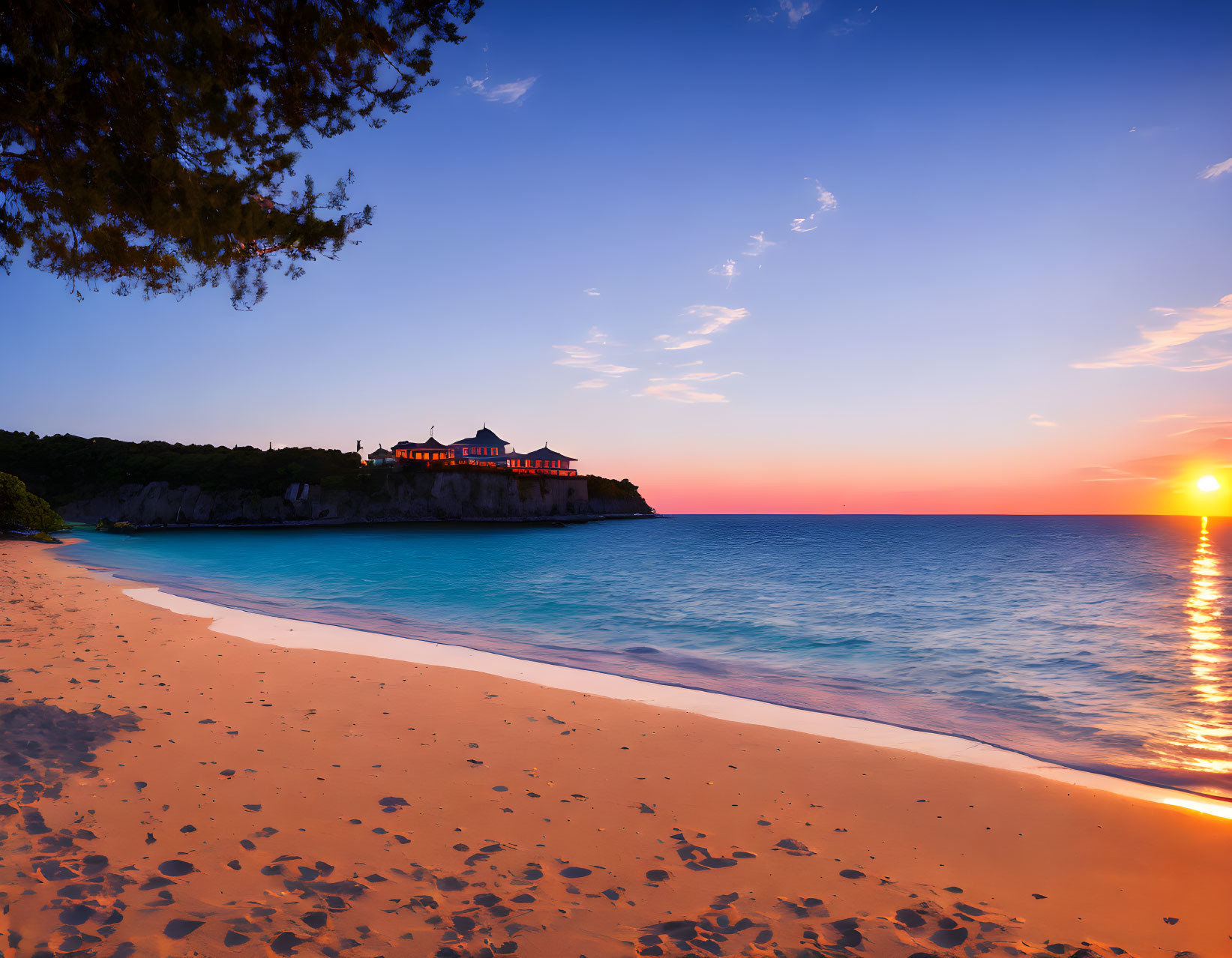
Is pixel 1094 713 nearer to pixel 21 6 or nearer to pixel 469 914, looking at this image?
pixel 469 914

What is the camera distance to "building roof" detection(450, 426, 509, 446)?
13888 centimetres

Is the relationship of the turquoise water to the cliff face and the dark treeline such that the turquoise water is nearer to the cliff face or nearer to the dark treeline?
the cliff face

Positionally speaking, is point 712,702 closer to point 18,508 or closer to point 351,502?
point 18,508

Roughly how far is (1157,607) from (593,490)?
144 metres

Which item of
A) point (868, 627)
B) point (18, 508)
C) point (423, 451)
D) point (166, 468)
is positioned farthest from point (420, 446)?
point (868, 627)

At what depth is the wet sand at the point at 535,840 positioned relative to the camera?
10.9ft

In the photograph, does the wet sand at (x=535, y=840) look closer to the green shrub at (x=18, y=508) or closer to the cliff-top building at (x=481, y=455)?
the green shrub at (x=18, y=508)

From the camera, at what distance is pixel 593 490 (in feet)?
545

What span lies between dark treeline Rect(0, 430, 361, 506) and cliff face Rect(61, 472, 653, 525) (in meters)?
1.68

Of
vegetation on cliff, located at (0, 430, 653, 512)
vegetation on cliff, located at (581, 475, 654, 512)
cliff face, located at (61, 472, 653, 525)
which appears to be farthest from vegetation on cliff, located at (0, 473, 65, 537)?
vegetation on cliff, located at (581, 475, 654, 512)

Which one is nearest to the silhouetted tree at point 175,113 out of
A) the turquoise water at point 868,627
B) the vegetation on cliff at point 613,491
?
the turquoise water at point 868,627

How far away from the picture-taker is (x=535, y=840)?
4383 millimetres

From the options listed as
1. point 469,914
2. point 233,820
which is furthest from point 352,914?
point 233,820

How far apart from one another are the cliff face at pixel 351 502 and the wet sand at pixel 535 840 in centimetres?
11530
